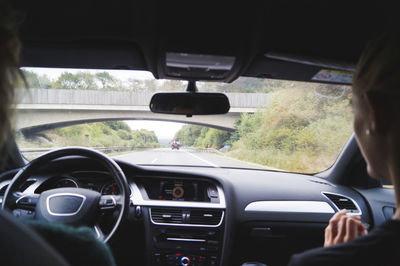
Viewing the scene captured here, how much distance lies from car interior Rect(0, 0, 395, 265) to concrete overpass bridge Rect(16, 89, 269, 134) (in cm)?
54

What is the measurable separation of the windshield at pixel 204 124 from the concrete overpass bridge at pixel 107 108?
0.5 inches

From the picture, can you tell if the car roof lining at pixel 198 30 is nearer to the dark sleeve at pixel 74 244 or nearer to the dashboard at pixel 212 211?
the dashboard at pixel 212 211

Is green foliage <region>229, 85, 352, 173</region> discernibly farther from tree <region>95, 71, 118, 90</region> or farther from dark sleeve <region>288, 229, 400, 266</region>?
dark sleeve <region>288, 229, 400, 266</region>

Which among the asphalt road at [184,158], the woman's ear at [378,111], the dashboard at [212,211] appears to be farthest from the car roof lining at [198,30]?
the asphalt road at [184,158]

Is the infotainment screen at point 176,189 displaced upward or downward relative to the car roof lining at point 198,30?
downward

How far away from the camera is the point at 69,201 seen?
268 cm

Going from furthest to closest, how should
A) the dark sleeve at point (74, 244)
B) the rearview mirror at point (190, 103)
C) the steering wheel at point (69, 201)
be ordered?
the rearview mirror at point (190, 103), the steering wheel at point (69, 201), the dark sleeve at point (74, 244)

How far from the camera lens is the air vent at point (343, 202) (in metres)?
3.65

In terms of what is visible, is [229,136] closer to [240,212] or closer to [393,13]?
[240,212]

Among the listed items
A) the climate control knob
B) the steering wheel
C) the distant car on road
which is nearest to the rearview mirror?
the steering wheel

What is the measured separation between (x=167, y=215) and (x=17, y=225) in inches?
105

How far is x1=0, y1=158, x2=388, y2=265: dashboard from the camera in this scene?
11.2ft

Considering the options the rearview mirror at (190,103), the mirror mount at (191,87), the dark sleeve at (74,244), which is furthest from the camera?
the mirror mount at (191,87)

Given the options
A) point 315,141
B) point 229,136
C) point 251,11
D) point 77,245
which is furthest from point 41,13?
point 315,141
